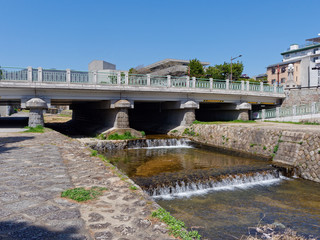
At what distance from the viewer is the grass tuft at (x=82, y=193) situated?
192 inches

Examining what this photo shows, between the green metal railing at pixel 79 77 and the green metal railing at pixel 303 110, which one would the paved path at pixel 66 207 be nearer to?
the green metal railing at pixel 79 77

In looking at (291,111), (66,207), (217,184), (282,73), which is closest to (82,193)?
(66,207)

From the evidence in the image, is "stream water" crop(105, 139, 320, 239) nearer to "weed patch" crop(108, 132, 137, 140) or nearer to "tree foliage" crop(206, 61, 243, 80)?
"weed patch" crop(108, 132, 137, 140)

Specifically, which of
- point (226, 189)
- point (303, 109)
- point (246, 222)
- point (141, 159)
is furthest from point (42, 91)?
point (303, 109)

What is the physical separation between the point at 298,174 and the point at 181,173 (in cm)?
597

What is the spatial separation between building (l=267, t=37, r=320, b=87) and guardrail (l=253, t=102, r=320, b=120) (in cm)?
2256

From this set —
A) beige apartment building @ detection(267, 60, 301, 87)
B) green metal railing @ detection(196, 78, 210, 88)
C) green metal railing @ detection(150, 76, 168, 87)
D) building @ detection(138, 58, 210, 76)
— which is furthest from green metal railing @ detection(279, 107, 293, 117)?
building @ detection(138, 58, 210, 76)

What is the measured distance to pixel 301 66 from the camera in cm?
5434

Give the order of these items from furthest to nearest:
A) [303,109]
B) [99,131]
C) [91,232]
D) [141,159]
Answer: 1. [303,109]
2. [99,131]
3. [141,159]
4. [91,232]

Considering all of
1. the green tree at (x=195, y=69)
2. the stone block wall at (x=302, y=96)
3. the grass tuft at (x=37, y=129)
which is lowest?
the grass tuft at (x=37, y=129)

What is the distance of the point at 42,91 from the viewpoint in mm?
18859

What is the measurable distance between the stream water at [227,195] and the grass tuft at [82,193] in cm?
275

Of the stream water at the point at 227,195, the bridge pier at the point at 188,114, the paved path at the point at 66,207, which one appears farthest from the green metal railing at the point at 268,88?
the paved path at the point at 66,207

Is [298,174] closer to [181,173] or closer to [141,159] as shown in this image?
[181,173]
